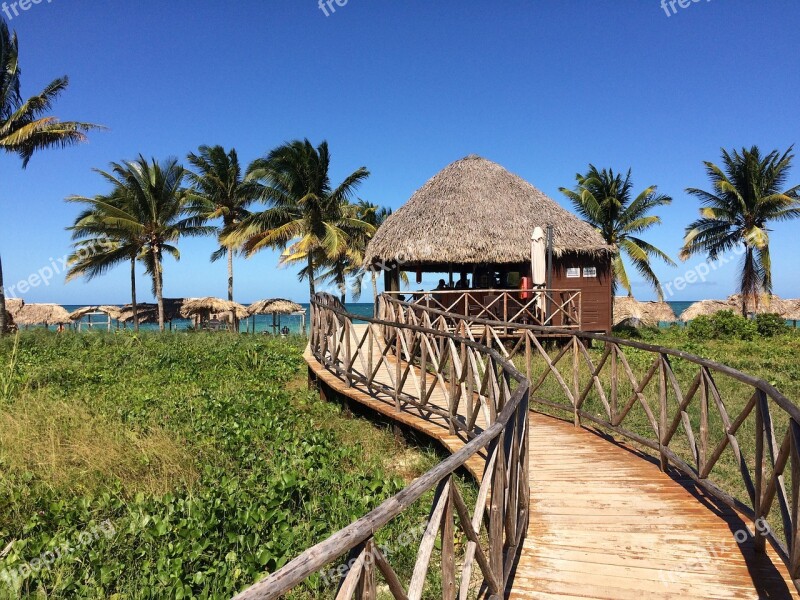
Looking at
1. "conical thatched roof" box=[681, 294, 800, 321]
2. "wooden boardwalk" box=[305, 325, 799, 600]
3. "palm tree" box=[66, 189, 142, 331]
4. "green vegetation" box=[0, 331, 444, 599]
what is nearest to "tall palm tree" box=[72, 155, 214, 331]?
"palm tree" box=[66, 189, 142, 331]

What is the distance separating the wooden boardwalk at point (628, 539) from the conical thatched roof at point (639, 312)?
24906mm

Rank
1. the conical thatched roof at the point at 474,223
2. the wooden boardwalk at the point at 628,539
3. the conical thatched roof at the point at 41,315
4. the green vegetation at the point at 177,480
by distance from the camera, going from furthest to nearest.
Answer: the conical thatched roof at the point at 41,315 < the conical thatched roof at the point at 474,223 < the green vegetation at the point at 177,480 < the wooden boardwalk at the point at 628,539

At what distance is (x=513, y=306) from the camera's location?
14.9m

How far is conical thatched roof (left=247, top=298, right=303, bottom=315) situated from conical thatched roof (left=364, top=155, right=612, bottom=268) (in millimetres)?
12003

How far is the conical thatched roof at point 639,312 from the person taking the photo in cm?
2791

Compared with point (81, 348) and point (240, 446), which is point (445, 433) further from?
point (81, 348)

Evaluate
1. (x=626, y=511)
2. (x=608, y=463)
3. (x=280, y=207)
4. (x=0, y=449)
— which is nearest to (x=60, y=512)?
(x=0, y=449)

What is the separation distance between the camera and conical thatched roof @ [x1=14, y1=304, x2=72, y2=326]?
27094 mm

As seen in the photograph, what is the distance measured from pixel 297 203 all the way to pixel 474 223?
26.3 feet

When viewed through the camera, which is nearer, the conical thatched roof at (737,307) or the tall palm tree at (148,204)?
the tall palm tree at (148,204)

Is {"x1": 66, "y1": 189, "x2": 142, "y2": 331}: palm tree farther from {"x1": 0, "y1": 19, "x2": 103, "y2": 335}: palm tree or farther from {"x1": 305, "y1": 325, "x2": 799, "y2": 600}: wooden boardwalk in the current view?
{"x1": 305, "y1": 325, "x2": 799, "y2": 600}: wooden boardwalk

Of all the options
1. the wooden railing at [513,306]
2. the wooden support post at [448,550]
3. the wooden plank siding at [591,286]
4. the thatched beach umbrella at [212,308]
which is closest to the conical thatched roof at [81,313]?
the thatched beach umbrella at [212,308]

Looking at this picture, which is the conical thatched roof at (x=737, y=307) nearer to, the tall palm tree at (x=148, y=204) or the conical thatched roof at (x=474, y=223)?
the conical thatched roof at (x=474, y=223)

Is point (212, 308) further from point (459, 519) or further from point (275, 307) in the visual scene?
point (459, 519)
